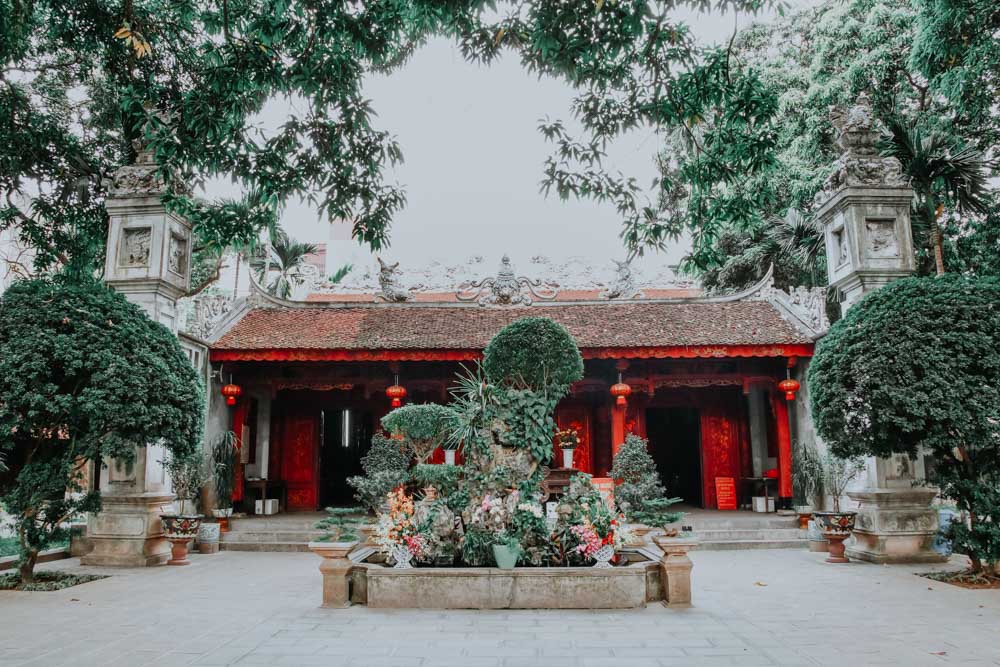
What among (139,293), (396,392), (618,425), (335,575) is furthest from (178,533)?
(618,425)

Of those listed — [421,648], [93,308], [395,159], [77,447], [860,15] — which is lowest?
[421,648]

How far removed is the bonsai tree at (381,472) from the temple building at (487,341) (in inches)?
73.4

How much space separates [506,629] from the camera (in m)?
4.73

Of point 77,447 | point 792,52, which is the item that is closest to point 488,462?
point 77,447

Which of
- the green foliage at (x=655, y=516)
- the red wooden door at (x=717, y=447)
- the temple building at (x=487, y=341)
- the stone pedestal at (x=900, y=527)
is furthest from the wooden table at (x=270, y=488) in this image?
the stone pedestal at (x=900, y=527)

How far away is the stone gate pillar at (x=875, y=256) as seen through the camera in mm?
8117

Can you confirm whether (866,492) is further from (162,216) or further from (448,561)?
(162,216)

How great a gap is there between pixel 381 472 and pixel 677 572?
5128mm

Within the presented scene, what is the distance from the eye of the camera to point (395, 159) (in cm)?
568

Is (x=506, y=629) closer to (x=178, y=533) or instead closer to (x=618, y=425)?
(x=178, y=533)

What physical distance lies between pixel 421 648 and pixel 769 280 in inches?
427

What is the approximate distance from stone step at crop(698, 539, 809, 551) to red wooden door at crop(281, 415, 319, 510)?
758cm

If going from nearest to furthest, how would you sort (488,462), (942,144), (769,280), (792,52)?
(488,462) < (942,144) < (769,280) < (792,52)

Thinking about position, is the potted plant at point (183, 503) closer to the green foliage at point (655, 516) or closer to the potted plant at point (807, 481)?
the green foliage at point (655, 516)
